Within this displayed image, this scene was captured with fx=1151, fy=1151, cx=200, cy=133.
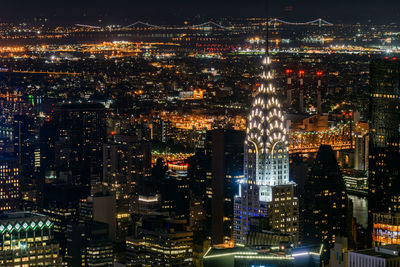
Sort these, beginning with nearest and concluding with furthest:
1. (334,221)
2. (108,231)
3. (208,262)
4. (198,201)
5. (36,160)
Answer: (208,262) < (334,221) < (108,231) < (198,201) < (36,160)

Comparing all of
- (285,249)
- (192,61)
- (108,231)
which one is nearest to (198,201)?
(108,231)

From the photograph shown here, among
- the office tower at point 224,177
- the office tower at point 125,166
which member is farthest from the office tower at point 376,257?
the office tower at point 125,166

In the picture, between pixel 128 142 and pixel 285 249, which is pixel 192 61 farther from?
pixel 285 249

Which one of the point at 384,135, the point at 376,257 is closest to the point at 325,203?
the point at 384,135

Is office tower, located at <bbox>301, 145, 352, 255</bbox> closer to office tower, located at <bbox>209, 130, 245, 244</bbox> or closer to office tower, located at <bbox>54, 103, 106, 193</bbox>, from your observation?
office tower, located at <bbox>209, 130, 245, 244</bbox>

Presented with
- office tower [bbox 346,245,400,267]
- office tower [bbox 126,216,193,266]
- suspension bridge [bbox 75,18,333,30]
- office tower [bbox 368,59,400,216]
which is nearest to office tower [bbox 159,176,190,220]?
office tower [bbox 126,216,193,266]
